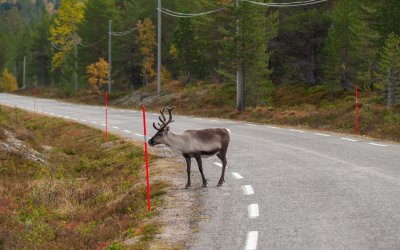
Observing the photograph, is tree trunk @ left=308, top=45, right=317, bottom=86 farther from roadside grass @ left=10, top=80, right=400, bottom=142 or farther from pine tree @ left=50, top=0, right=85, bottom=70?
pine tree @ left=50, top=0, right=85, bottom=70

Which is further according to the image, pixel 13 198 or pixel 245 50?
pixel 245 50

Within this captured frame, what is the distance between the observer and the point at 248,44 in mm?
34625

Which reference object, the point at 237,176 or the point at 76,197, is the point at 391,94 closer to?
the point at 237,176

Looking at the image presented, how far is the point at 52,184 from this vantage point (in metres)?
14.5

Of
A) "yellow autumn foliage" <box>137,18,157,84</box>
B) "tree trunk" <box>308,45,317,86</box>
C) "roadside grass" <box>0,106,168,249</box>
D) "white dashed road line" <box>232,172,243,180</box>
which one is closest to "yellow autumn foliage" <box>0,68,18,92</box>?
"yellow autumn foliage" <box>137,18,157,84</box>

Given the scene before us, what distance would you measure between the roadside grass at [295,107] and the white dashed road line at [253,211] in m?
12.3

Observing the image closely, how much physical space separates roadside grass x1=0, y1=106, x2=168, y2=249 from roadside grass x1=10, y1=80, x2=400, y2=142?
10.00 metres

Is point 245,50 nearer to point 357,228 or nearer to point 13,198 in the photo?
point 13,198

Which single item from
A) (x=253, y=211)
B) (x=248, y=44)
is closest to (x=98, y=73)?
(x=248, y=44)

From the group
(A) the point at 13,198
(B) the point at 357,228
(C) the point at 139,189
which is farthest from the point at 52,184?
(B) the point at 357,228

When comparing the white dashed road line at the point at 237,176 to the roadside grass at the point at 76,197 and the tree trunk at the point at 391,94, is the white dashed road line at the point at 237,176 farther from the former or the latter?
the tree trunk at the point at 391,94

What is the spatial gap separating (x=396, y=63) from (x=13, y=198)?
62.7ft

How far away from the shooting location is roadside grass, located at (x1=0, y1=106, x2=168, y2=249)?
939 centimetres

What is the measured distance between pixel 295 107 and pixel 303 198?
Result: 24456 millimetres
